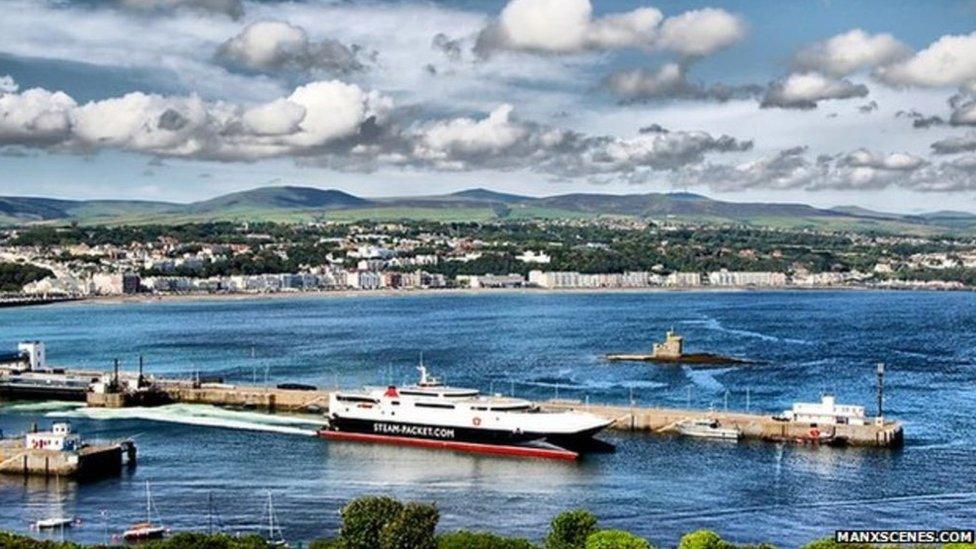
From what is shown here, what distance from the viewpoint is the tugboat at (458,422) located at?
44625mm

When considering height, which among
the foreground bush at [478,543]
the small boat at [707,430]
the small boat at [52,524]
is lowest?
the small boat at [52,524]

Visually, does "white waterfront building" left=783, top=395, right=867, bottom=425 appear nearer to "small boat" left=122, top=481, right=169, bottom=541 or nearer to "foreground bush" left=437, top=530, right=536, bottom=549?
"small boat" left=122, top=481, right=169, bottom=541

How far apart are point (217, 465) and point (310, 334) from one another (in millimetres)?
57033

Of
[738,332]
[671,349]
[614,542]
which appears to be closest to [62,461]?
[614,542]

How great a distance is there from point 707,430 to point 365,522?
24571 millimetres

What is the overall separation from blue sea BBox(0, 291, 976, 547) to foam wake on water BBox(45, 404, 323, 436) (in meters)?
0.17

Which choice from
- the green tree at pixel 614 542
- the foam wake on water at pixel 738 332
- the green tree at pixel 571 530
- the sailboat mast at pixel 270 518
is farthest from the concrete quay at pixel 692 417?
the foam wake on water at pixel 738 332

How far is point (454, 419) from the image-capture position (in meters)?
46.2

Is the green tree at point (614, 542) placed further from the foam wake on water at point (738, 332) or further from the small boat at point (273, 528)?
the foam wake on water at point (738, 332)

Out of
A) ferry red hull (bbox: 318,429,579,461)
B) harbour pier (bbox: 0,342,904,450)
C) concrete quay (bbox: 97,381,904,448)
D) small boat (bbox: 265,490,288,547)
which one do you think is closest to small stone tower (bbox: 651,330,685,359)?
harbour pier (bbox: 0,342,904,450)

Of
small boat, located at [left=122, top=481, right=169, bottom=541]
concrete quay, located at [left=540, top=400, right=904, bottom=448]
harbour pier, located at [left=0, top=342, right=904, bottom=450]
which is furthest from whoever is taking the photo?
harbour pier, located at [left=0, top=342, right=904, bottom=450]

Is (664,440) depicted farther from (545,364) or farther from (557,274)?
(557,274)

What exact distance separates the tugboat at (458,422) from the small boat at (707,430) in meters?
2.96

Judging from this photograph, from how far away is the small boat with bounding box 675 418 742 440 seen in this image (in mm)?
46703
